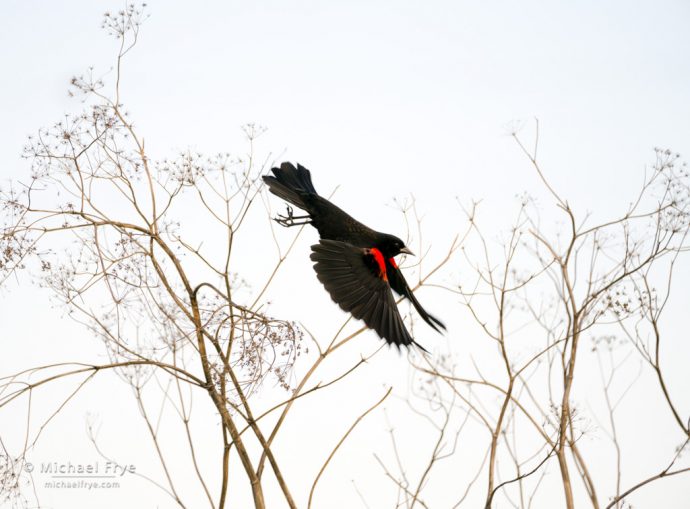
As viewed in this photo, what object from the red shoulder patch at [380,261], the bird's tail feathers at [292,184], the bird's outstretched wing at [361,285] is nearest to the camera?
the bird's outstretched wing at [361,285]

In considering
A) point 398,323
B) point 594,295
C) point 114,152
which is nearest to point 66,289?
point 114,152

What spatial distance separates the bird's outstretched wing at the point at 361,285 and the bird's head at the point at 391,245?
3.0 inches

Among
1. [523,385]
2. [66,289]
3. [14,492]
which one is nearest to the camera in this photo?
[14,492]

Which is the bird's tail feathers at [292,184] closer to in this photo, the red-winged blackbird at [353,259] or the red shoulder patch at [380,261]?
the red-winged blackbird at [353,259]

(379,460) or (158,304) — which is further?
(379,460)

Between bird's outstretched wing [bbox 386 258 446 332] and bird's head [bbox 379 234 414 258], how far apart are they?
3cm

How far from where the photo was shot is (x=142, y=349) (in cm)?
245

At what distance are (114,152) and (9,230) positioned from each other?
375 mm

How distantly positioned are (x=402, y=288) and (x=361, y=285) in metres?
0.31

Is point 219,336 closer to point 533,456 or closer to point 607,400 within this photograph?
point 533,456

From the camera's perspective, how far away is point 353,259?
2.63 meters

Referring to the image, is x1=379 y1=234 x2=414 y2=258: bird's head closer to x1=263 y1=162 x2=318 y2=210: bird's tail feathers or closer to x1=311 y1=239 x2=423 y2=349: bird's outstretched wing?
x1=311 y1=239 x2=423 y2=349: bird's outstretched wing

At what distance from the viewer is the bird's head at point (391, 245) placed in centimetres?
279

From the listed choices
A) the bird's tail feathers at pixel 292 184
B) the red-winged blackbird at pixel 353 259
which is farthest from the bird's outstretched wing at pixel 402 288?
the bird's tail feathers at pixel 292 184
